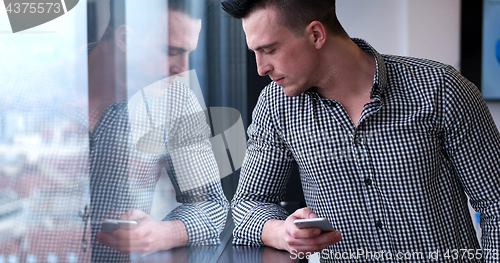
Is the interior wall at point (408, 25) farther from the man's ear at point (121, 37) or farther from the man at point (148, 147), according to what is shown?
the man's ear at point (121, 37)

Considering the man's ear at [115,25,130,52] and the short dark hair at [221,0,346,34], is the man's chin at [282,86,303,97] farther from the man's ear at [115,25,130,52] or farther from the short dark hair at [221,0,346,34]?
A: the man's ear at [115,25,130,52]

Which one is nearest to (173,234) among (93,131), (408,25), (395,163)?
(93,131)

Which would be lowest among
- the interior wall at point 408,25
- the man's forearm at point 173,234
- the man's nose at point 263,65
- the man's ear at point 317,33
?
the man's forearm at point 173,234

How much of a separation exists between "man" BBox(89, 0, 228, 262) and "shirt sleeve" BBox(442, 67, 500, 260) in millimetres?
532

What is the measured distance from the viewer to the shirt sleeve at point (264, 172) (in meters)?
0.99

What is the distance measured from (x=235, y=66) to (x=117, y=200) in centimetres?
126

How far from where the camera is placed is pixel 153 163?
0.51 m

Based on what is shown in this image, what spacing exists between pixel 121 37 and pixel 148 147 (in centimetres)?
13

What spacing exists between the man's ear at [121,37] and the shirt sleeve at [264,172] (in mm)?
589

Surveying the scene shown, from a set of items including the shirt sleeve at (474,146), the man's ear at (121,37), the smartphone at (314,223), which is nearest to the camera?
the man's ear at (121,37)

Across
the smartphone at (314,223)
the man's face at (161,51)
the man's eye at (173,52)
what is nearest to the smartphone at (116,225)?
the man's face at (161,51)

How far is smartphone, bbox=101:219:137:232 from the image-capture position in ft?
1.31

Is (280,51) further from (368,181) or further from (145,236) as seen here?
(145,236)

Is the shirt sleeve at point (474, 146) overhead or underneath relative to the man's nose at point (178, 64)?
underneath
